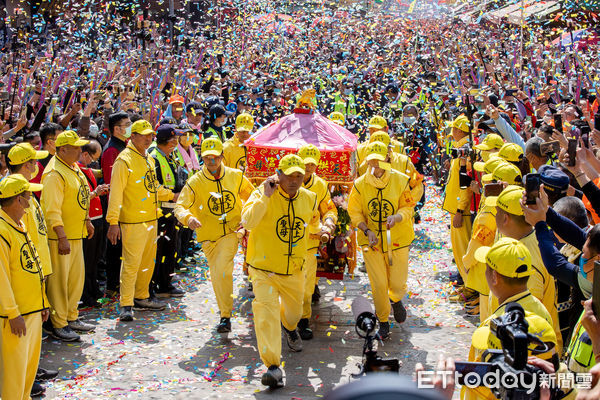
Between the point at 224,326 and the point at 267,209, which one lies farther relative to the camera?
the point at 224,326

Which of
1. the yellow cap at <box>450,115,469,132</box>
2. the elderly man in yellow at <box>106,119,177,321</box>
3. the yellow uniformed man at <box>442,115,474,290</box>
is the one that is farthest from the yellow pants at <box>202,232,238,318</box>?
the yellow cap at <box>450,115,469,132</box>

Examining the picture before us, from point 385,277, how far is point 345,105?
9024 millimetres

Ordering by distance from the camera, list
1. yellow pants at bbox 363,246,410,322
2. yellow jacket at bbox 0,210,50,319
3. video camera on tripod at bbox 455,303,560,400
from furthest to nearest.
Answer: yellow pants at bbox 363,246,410,322, yellow jacket at bbox 0,210,50,319, video camera on tripod at bbox 455,303,560,400

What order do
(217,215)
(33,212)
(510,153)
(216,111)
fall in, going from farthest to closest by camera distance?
(216,111)
(217,215)
(510,153)
(33,212)

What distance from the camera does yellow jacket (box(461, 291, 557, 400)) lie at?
336 cm

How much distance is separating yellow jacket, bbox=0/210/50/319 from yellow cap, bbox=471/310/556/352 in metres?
3.43

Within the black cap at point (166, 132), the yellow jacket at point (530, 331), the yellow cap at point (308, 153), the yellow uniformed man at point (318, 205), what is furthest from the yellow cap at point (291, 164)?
the yellow jacket at point (530, 331)

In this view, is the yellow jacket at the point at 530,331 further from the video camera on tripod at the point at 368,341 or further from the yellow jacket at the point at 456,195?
the yellow jacket at the point at 456,195

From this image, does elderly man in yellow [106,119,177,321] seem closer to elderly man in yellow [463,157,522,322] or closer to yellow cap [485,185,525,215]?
elderly man in yellow [463,157,522,322]

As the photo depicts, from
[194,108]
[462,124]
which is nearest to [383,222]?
[462,124]

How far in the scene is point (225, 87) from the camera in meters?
15.0

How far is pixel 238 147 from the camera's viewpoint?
32.6ft

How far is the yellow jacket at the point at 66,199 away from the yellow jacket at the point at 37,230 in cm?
108

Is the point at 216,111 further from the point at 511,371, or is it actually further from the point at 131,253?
the point at 511,371
